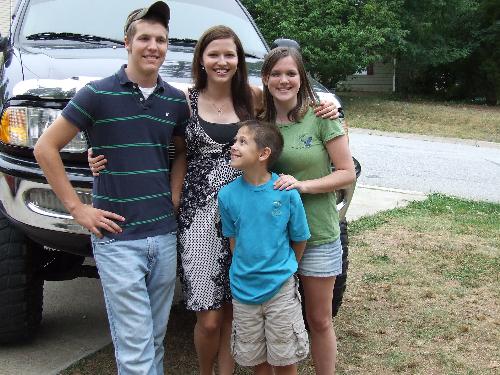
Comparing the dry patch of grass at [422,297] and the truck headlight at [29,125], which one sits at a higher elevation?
the truck headlight at [29,125]

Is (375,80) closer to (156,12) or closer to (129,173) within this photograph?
(156,12)

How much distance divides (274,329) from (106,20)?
2277 mm

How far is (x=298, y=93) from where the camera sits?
2.81 metres

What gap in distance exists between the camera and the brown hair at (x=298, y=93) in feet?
9.07

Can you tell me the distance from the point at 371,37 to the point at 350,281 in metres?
15.6

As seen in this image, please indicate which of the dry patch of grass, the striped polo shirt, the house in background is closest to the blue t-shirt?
the striped polo shirt

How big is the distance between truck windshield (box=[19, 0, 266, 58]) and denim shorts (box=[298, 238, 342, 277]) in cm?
175

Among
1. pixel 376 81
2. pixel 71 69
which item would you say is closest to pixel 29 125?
pixel 71 69

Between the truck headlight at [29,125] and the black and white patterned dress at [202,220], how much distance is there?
548 mm

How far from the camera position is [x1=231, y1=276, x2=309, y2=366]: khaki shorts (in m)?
2.69

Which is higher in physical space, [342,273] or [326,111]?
[326,111]

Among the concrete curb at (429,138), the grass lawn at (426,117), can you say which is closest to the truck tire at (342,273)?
the concrete curb at (429,138)

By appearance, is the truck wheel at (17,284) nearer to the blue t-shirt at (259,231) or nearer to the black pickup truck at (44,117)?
the black pickup truck at (44,117)

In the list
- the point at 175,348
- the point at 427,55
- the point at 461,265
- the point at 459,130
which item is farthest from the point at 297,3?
the point at 175,348
